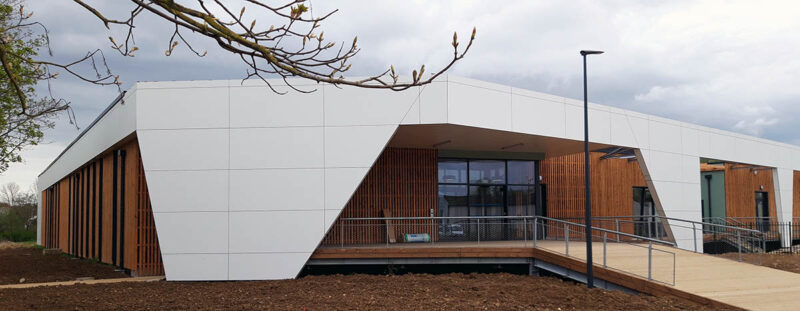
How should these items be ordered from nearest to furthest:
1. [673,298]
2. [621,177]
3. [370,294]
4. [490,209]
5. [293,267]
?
[673,298] → [370,294] → [293,267] → [490,209] → [621,177]

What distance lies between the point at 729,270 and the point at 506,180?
881 centimetres

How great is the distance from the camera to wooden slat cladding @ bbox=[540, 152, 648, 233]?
77.0 feet

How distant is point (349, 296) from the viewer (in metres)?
11.7

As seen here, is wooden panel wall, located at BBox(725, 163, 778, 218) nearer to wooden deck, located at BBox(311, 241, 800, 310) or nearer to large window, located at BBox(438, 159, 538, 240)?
large window, located at BBox(438, 159, 538, 240)

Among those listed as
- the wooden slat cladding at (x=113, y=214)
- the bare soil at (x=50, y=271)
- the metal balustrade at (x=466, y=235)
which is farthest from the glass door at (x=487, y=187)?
the bare soil at (x=50, y=271)

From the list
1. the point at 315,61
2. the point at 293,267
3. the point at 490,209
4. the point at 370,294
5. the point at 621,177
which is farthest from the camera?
the point at 621,177

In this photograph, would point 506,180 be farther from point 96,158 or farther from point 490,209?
point 96,158

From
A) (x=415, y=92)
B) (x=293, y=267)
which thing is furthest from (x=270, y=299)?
(x=415, y=92)

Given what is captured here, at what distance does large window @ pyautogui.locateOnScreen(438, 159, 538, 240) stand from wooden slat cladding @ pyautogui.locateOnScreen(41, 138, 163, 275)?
8.55m

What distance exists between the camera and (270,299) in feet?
38.3

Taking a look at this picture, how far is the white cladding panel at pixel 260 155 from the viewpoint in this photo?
1547 cm

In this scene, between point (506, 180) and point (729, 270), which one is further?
point (506, 180)

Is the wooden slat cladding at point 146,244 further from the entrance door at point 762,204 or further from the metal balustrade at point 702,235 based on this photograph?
the entrance door at point 762,204

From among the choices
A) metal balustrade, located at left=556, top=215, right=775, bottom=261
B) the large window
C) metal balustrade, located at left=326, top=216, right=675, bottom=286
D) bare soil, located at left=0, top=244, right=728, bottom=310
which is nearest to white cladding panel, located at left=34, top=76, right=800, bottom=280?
bare soil, located at left=0, top=244, right=728, bottom=310
